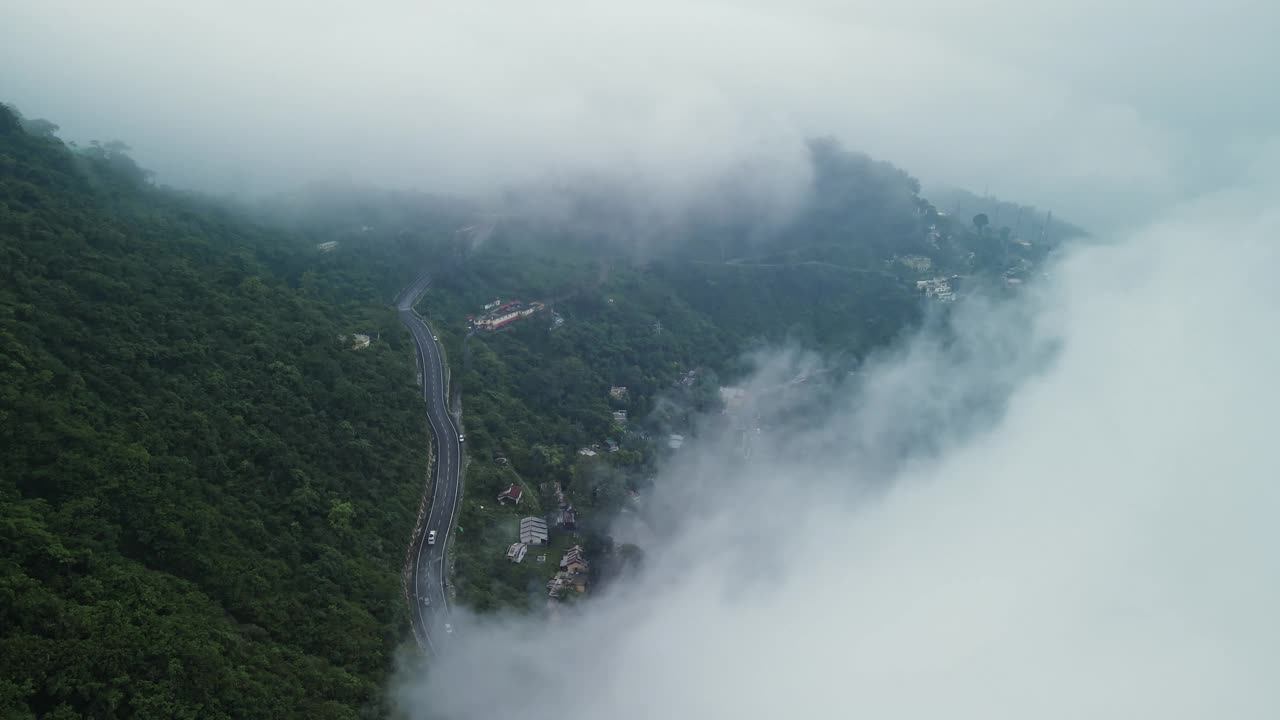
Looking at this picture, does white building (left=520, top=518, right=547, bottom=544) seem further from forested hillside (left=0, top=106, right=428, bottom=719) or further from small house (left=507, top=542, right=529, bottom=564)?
forested hillside (left=0, top=106, right=428, bottom=719)

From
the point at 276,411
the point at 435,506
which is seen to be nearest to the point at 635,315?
the point at 435,506

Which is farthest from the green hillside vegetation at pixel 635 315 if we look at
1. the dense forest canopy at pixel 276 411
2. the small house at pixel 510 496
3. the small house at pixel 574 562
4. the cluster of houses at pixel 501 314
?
the cluster of houses at pixel 501 314

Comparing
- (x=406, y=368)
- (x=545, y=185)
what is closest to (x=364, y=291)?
(x=406, y=368)

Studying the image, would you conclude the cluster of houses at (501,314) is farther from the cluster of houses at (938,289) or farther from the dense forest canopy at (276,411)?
the cluster of houses at (938,289)

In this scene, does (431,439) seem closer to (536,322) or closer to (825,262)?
(536,322)

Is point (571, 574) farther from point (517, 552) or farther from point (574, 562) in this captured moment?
point (517, 552)

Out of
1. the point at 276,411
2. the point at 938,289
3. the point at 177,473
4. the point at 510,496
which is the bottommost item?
the point at 177,473

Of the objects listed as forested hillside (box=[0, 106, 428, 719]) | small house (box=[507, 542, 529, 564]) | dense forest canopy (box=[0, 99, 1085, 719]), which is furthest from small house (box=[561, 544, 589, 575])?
forested hillside (box=[0, 106, 428, 719])
